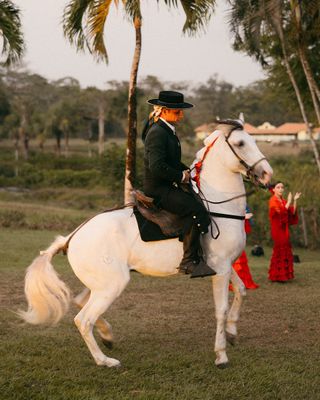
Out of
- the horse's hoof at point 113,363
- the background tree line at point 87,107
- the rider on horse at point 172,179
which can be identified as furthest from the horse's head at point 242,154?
the background tree line at point 87,107

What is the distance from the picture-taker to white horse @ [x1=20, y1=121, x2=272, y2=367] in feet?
22.7

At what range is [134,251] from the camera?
7.09 m

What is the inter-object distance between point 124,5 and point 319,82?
16286 millimetres

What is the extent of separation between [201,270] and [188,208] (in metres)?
0.69

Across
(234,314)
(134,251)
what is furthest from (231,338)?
(134,251)

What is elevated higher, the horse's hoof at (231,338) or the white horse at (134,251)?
the white horse at (134,251)

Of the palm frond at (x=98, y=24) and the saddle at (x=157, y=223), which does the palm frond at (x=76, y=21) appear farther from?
the saddle at (x=157, y=223)

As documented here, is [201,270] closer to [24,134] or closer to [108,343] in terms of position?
[108,343]

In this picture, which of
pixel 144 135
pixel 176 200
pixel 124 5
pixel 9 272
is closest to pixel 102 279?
pixel 176 200

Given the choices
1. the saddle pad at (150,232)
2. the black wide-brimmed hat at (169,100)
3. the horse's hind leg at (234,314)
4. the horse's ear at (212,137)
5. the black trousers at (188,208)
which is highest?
the black wide-brimmed hat at (169,100)

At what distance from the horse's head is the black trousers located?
62 cm

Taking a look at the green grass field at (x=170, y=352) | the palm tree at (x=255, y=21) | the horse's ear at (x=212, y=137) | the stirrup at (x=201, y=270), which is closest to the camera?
the green grass field at (x=170, y=352)

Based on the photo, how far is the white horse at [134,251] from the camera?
693 centimetres

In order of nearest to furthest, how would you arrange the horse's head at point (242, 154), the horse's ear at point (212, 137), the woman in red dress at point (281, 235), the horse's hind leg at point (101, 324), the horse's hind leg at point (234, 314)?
the horse's head at point (242, 154) → the horse's ear at point (212, 137) → the horse's hind leg at point (101, 324) → the horse's hind leg at point (234, 314) → the woman in red dress at point (281, 235)
